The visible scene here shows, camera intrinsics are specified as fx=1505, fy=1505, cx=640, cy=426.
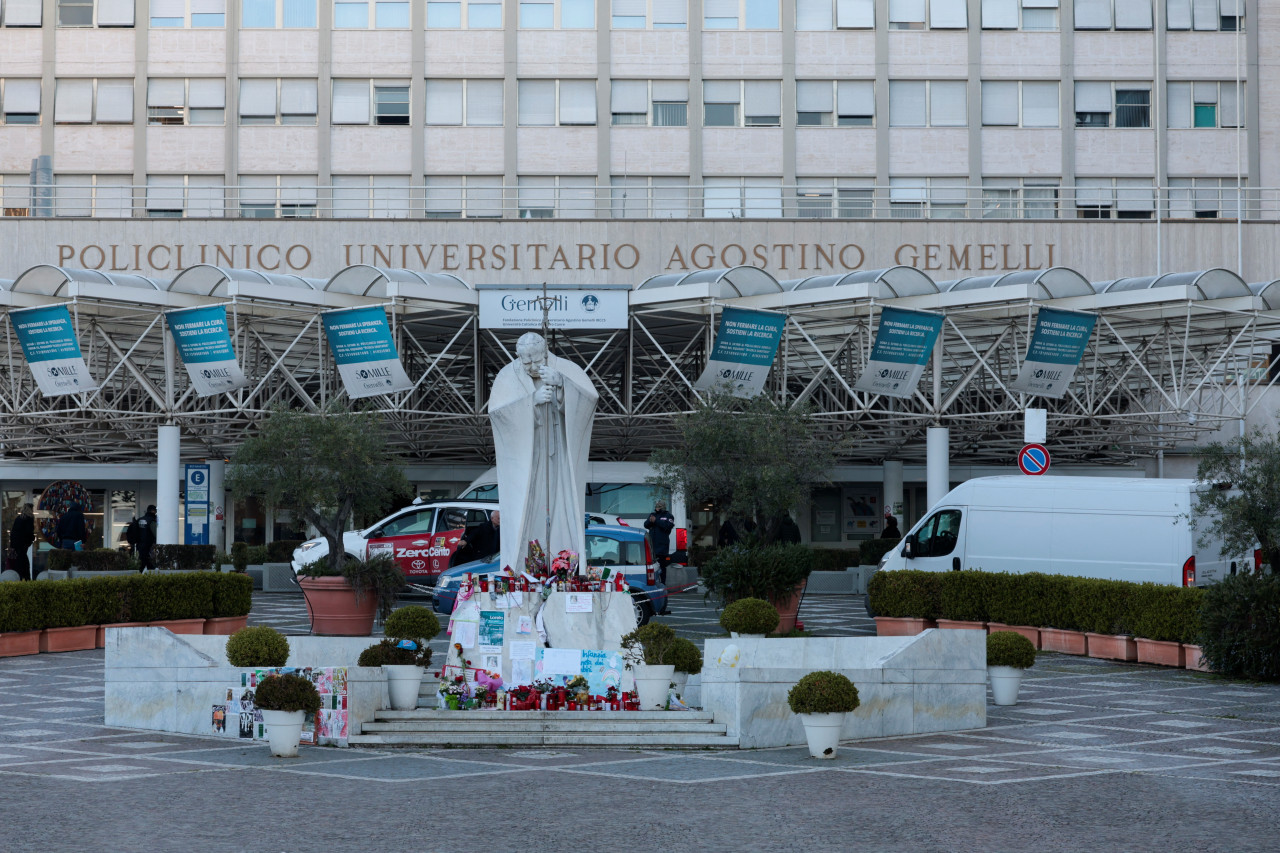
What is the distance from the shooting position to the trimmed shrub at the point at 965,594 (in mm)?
19422

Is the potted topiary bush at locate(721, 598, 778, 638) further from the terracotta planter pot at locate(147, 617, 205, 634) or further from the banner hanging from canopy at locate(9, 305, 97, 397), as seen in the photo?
the banner hanging from canopy at locate(9, 305, 97, 397)

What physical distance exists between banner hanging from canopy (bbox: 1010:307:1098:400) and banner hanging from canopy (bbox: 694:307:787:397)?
456cm

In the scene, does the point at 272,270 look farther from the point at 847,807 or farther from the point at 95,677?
the point at 847,807

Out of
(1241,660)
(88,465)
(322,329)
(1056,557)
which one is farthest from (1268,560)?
(88,465)

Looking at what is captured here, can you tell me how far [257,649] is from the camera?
39.0 ft

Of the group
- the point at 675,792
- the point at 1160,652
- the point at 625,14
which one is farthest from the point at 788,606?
the point at 625,14

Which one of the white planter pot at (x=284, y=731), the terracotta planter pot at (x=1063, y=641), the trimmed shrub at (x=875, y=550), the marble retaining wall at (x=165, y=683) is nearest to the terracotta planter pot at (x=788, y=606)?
the terracotta planter pot at (x=1063, y=641)

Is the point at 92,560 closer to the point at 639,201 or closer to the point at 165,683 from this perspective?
the point at 639,201

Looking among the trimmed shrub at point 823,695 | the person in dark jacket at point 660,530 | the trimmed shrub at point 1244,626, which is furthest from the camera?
the person in dark jacket at point 660,530

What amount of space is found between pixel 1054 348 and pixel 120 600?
16547mm

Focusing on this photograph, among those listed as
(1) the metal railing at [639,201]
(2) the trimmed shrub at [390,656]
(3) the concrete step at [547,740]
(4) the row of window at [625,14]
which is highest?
(4) the row of window at [625,14]

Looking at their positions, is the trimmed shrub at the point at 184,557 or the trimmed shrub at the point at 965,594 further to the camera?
the trimmed shrub at the point at 184,557

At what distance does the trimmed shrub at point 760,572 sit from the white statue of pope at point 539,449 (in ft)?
19.1

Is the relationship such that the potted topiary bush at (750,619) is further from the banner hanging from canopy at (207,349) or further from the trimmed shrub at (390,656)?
the banner hanging from canopy at (207,349)
